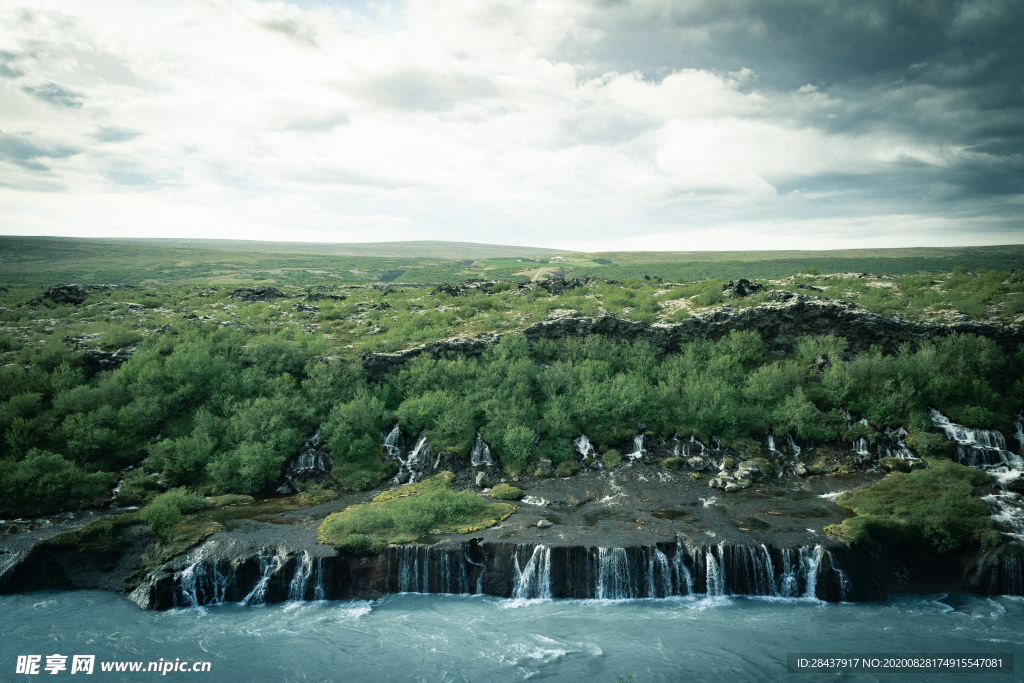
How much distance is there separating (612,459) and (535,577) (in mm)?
9788

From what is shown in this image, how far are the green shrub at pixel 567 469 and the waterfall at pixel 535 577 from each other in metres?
7.51

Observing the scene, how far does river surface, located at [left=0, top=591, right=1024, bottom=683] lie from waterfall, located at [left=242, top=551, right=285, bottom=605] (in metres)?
0.35

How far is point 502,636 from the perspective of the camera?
1645 cm

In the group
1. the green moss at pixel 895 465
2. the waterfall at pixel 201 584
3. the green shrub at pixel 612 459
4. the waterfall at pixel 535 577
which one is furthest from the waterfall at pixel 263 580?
the green moss at pixel 895 465

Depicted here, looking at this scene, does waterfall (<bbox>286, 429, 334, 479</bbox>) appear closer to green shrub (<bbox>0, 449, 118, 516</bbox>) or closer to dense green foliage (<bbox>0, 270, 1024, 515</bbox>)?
dense green foliage (<bbox>0, 270, 1024, 515</bbox>)

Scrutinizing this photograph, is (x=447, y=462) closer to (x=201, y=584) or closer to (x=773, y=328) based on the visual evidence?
(x=201, y=584)

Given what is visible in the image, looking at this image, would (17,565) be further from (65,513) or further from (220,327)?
(220,327)

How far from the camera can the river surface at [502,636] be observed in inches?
576

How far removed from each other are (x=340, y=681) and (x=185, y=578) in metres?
8.35

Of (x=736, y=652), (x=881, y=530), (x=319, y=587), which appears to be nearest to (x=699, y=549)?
(x=736, y=652)

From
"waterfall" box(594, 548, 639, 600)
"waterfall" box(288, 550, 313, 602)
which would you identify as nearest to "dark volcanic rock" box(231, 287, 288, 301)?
"waterfall" box(288, 550, 313, 602)

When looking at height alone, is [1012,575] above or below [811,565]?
above

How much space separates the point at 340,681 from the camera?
14.4m

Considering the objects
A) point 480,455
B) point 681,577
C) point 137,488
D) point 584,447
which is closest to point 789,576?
point 681,577
